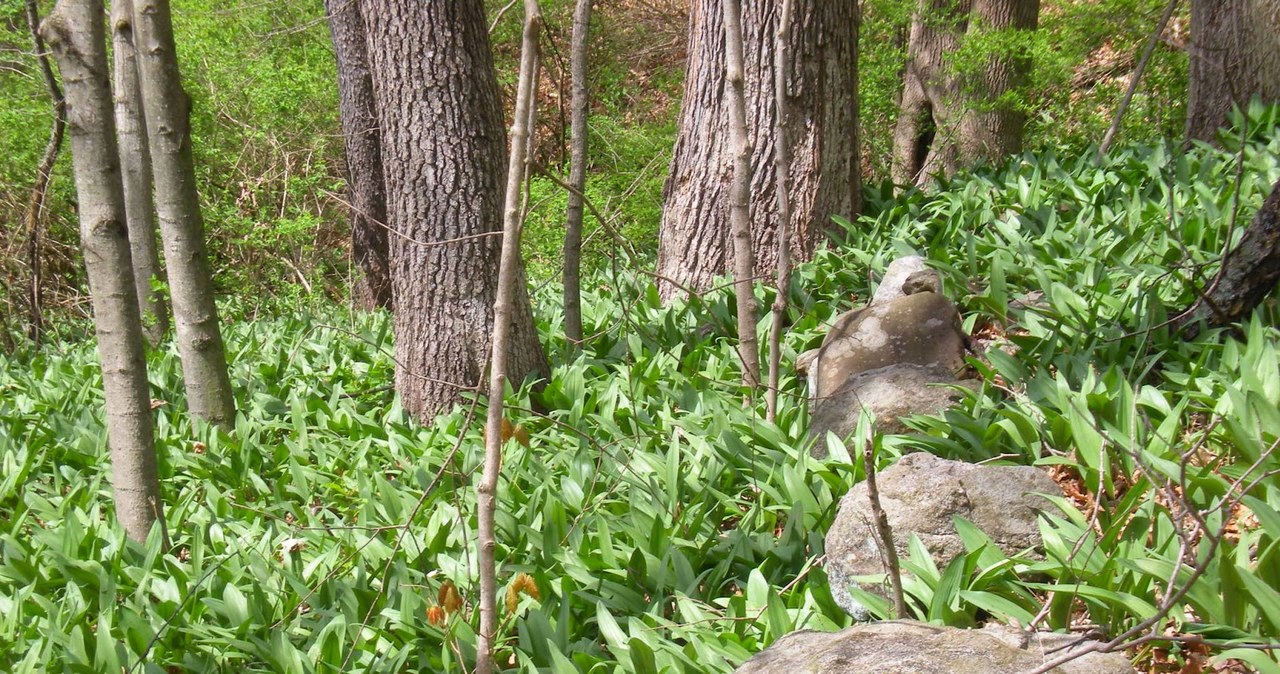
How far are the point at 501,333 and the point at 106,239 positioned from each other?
175 cm

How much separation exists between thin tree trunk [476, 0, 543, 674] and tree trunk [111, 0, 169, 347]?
4.27 metres

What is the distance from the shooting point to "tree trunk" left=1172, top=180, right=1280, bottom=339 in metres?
3.67

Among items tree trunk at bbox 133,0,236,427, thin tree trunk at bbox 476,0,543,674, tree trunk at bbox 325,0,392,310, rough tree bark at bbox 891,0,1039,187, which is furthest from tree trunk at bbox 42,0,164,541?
rough tree bark at bbox 891,0,1039,187

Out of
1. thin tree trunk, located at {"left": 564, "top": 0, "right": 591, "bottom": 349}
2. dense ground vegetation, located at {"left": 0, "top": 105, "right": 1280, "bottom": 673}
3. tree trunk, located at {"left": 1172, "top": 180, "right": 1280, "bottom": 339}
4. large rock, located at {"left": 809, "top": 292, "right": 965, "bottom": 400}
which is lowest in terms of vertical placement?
dense ground vegetation, located at {"left": 0, "top": 105, "right": 1280, "bottom": 673}

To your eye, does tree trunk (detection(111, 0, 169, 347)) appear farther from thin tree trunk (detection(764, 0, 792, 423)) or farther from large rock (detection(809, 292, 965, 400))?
large rock (detection(809, 292, 965, 400))

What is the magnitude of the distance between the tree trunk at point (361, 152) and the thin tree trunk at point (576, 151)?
10.7 ft


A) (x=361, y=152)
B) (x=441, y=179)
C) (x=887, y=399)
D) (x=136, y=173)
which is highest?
(x=361, y=152)

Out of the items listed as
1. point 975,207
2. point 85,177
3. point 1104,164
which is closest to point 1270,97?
point 1104,164

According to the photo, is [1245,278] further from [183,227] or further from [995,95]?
[995,95]

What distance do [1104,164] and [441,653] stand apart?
5.46m

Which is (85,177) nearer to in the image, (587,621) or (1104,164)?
(587,621)

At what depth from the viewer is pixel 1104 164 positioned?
644cm

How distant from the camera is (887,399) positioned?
391 cm

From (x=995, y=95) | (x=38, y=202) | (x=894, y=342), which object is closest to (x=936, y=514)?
(x=894, y=342)
